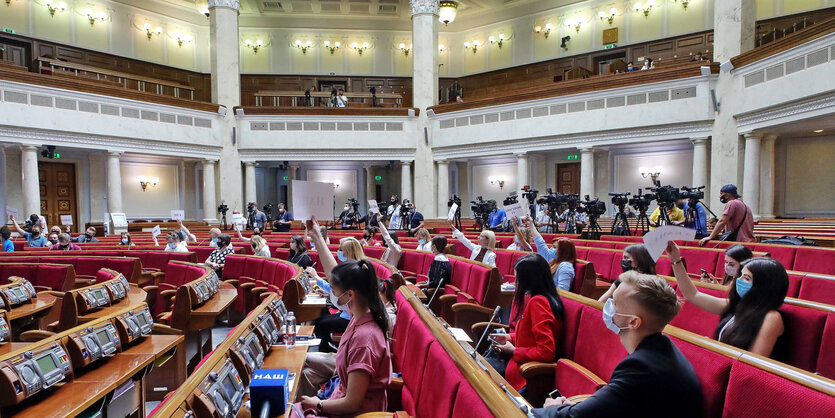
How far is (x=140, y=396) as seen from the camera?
3225mm

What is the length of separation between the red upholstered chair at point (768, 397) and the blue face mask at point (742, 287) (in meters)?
0.93

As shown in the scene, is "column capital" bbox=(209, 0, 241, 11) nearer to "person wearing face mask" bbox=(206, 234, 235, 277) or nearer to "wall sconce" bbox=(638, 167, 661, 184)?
"person wearing face mask" bbox=(206, 234, 235, 277)

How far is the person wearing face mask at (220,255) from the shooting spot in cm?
766

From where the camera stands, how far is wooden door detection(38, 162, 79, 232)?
52.3 ft

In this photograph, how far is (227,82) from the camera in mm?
16828

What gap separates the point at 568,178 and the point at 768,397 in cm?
1686

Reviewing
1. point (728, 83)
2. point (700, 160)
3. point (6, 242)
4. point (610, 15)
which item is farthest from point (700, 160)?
point (6, 242)

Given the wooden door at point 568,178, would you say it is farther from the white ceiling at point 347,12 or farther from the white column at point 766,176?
the white ceiling at point 347,12

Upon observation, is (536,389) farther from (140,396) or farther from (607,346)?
(140,396)

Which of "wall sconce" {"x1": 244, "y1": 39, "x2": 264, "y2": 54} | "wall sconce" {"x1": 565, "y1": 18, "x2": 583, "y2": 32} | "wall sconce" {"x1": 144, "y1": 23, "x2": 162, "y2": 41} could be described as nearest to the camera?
"wall sconce" {"x1": 144, "y1": 23, "x2": 162, "y2": 41}

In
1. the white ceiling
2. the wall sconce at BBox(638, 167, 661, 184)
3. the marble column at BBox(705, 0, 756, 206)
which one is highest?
the white ceiling

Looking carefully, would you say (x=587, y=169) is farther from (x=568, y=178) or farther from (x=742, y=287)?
(x=742, y=287)

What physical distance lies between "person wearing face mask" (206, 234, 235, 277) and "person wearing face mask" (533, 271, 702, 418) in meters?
6.87

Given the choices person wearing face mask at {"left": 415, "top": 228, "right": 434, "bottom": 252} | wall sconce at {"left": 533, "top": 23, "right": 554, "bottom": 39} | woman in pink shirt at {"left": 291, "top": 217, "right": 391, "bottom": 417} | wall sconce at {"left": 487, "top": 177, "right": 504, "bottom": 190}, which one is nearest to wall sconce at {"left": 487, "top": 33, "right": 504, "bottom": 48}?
wall sconce at {"left": 533, "top": 23, "right": 554, "bottom": 39}
